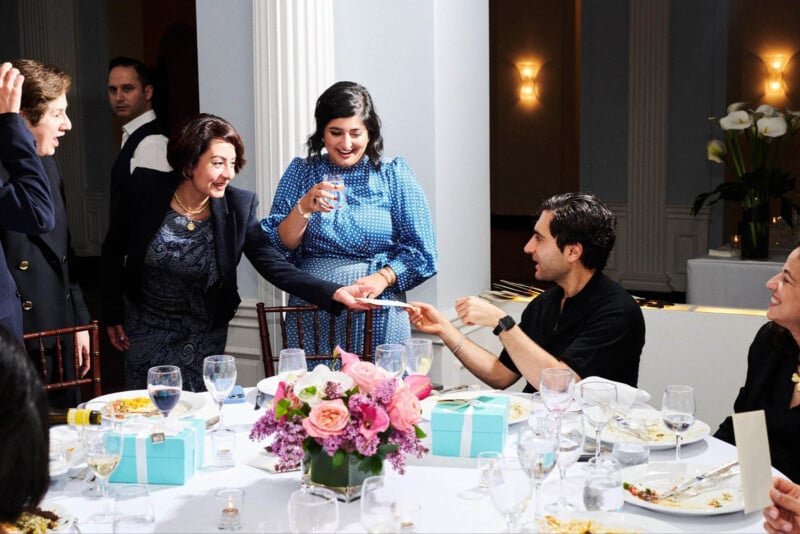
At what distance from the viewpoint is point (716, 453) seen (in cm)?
200

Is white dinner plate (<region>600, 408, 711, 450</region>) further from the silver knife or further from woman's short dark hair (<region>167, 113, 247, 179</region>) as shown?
woman's short dark hair (<region>167, 113, 247, 179</region>)

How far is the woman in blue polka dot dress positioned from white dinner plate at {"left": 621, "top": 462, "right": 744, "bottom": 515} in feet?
4.66

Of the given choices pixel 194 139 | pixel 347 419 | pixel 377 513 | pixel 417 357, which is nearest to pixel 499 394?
pixel 417 357

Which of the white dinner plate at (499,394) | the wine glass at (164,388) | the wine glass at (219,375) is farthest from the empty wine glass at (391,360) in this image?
the wine glass at (164,388)

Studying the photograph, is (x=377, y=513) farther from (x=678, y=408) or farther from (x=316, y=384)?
(x=678, y=408)

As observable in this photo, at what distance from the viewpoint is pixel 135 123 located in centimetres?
392

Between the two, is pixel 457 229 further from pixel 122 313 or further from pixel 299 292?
pixel 122 313

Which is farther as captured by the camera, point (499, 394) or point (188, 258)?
point (188, 258)

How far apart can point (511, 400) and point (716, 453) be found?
49cm

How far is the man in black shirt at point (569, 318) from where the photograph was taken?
2580 mm

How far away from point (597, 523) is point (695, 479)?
365mm

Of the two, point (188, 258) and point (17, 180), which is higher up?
point (17, 180)

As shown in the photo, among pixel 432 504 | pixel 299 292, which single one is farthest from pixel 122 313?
pixel 432 504

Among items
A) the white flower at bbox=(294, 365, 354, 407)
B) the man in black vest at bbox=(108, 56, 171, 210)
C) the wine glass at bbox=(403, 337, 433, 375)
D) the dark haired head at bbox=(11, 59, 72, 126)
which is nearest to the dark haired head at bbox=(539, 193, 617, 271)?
the wine glass at bbox=(403, 337, 433, 375)
